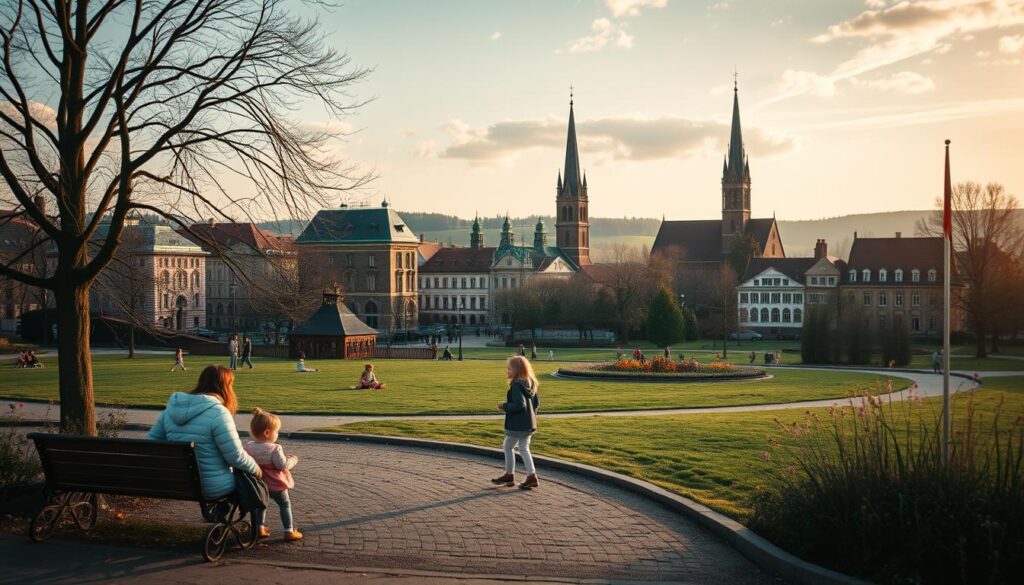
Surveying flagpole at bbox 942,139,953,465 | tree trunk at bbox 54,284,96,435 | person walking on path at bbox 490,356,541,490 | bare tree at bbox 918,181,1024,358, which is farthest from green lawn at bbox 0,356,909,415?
bare tree at bbox 918,181,1024,358

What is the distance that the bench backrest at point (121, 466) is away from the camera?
902cm

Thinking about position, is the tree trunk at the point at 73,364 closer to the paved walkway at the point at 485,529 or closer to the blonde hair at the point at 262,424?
the paved walkway at the point at 485,529

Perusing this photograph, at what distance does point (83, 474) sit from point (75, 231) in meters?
3.85

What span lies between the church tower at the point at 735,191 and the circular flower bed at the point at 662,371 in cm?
9586

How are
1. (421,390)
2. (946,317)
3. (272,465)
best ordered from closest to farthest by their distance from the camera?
(946,317) → (272,465) → (421,390)

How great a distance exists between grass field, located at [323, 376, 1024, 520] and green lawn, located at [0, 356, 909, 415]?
9.87ft

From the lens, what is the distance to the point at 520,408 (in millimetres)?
12469

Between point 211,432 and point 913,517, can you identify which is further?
point 211,432

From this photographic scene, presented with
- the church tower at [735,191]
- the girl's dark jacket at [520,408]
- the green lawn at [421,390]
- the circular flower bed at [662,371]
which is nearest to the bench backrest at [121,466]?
the girl's dark jacket at [520,408]

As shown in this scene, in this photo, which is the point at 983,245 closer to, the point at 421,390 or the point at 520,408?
the point at 421,390

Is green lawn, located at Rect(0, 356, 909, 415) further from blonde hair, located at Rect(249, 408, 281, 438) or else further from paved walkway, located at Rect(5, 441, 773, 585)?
blonde hair, located at Rect(249, 408, 281, 438)

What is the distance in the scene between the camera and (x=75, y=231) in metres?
12.1

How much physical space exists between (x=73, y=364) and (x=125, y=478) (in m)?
3.40

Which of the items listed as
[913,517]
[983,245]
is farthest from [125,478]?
[983,245]
